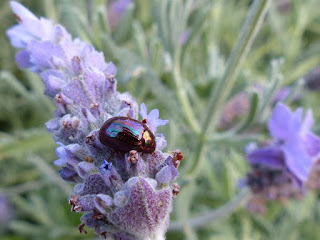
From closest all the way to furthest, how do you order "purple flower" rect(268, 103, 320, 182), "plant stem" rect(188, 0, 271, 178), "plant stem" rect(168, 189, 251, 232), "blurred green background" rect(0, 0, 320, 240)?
"plant stem" rect(188, 0, 271, 178) → "purple flower" rect(268, 103, 320, 182) → "blurred green background" rect(0, 0, 320, 240) → "plant stem" rect(168, 189, 251, 232)

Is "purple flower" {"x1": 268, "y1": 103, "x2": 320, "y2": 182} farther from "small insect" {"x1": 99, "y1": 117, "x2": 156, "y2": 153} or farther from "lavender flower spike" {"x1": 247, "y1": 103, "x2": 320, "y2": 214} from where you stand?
"small insect" {"x1": 99, "y1": 117, "x2": 156, "y2": 153}

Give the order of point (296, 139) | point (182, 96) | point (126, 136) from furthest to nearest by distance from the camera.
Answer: point (182, 96)
point (296, 139)
point (126, 136)

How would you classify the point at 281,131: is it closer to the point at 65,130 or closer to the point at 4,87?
the point at 65,130

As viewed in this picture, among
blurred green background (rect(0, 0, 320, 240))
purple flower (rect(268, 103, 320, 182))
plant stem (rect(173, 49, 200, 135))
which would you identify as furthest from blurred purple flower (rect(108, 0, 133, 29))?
purple flower (rect(268, 103, 320, 182))

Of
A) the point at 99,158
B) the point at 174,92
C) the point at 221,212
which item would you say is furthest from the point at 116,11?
the point at 99,158

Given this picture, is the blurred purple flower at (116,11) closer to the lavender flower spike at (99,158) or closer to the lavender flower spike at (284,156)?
the lavender flower spike at (284,156)

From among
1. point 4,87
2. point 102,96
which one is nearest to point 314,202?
point 102,96

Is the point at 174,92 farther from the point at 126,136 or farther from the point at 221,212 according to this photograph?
the point at 126,136
